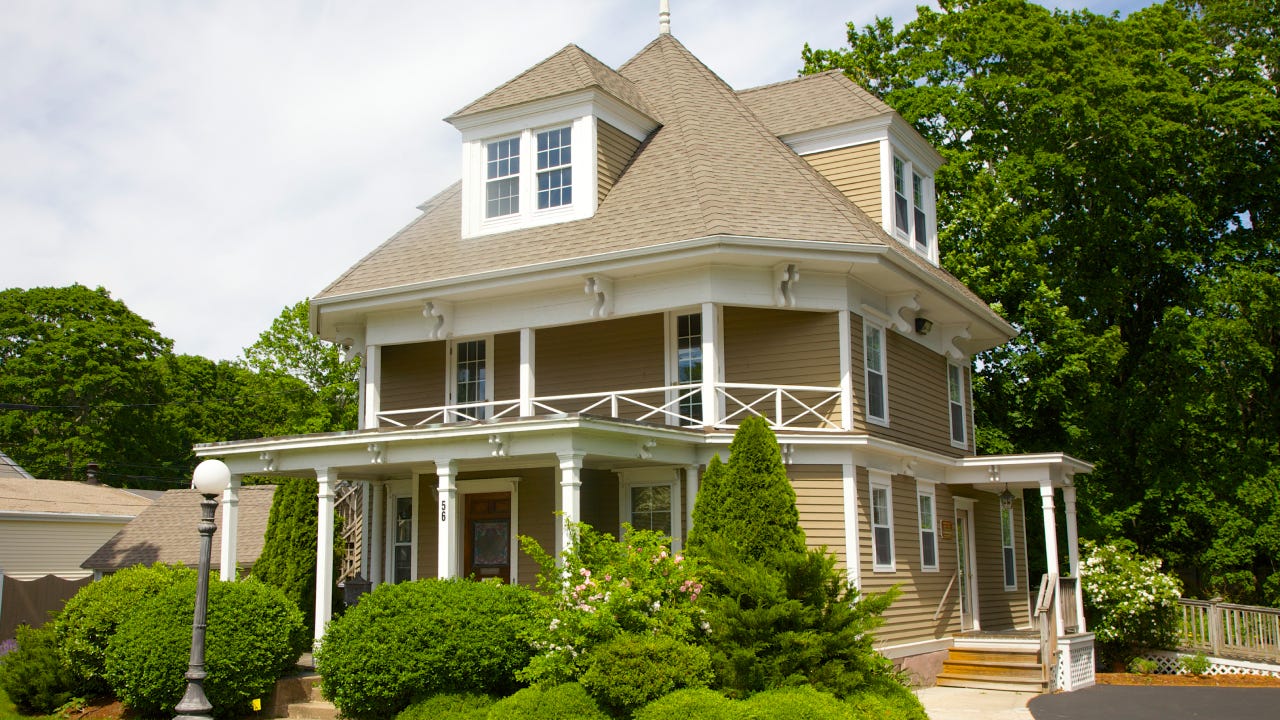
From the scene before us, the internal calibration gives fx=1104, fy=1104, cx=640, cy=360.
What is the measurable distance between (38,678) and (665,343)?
10.2 m

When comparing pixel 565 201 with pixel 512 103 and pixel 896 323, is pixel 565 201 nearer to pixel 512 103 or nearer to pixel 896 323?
pixel 512 103

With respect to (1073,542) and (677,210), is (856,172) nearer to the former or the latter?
(677,210)

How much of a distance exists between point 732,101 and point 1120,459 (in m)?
13.7

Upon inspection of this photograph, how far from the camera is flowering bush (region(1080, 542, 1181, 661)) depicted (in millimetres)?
20375

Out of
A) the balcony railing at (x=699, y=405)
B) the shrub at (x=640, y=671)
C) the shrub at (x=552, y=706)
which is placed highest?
the balcony railing at (x=699, y=405)

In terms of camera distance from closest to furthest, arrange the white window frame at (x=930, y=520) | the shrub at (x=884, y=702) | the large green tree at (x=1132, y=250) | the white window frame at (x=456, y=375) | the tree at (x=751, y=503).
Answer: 1. the shrub at (x=884, y=702)
2. the tree at (x=751, y=503)
3. the white window frame at (x=930, y=520)
4. the white window frame at (x=456, y=375)
5. the large green tree at (x=1132, y=250)

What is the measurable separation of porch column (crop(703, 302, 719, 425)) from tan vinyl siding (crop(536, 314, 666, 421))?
177 centimetres

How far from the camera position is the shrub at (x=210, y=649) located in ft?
44.6

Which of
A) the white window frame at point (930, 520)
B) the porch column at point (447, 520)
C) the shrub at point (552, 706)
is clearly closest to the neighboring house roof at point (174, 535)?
the porch column at point (447, 520)

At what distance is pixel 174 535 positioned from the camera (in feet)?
98.0

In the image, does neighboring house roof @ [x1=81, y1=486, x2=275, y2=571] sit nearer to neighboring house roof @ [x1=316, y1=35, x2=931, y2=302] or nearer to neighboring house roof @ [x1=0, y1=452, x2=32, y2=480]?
neighboring house roof @ [x1=0, y1=452, x2=32, y2=480]

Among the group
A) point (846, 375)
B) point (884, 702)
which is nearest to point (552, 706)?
point (884, 702)

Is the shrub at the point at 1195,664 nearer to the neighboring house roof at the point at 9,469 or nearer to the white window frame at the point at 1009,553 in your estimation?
the white window frame at the point at 1009,553

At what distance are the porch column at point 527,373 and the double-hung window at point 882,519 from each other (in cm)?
532
